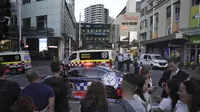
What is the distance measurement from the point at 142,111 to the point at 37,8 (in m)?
49.7

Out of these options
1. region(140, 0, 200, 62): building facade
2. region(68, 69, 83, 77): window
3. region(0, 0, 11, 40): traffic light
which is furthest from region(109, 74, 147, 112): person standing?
region(140, 0, 200, 62): building facade

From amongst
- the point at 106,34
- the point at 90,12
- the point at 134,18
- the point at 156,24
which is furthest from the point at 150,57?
the point at 106,34

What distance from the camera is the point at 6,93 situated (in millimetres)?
3867

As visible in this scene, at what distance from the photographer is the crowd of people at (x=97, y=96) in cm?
283

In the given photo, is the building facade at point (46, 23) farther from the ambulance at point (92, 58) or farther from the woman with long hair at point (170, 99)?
the woman with long hair at point (170, 99)

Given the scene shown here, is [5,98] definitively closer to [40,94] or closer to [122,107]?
[40,94]

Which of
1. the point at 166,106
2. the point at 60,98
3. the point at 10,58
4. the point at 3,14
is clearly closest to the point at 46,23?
the point at 10,58

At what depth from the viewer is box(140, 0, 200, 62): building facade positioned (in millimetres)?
32156

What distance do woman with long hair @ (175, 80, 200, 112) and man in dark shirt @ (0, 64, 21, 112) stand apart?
94.3 inches

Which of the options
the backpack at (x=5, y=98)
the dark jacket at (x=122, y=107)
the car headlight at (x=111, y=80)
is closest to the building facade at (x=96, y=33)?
the car headlight at (x=111, y=80)

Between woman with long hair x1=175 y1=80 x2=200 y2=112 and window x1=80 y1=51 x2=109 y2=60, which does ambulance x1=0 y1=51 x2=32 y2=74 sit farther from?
woman with long hair x1=175 y1=80 x2=200 y2=112

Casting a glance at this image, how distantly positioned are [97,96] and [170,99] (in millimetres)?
1310

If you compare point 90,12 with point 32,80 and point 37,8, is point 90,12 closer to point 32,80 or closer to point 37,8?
point 37,8

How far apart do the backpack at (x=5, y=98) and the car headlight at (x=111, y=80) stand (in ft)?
19.1
